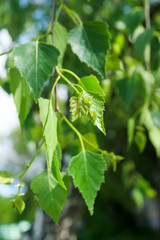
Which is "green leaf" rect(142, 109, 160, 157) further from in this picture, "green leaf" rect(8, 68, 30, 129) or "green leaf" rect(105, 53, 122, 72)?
"green leaf" rect(8, 68, 30, 129)

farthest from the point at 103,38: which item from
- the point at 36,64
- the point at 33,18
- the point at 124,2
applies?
the point at 33,18

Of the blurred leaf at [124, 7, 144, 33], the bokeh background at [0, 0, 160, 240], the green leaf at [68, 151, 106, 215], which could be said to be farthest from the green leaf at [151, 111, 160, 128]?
the green leaf at [68, 151, 106, 215]

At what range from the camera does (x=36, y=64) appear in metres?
0.31

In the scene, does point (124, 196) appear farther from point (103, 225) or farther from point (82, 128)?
point (82, 128)

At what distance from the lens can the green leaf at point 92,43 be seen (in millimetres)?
386

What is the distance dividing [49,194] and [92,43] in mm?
201

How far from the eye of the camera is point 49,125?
0.29m

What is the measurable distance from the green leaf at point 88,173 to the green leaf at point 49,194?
26 mm

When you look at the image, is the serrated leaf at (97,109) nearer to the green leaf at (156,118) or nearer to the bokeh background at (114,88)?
the bokeh background at (114,88)

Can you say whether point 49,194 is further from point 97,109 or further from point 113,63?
point 113,63

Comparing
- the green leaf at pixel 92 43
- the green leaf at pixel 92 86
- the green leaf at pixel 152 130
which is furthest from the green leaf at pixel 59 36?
the green leaf at pixel 152 130

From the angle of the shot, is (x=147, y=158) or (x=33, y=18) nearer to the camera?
(x=33, y=18)

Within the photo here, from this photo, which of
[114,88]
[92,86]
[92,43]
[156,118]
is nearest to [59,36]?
[92,43]

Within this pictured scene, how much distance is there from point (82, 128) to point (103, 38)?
18.5 inches
